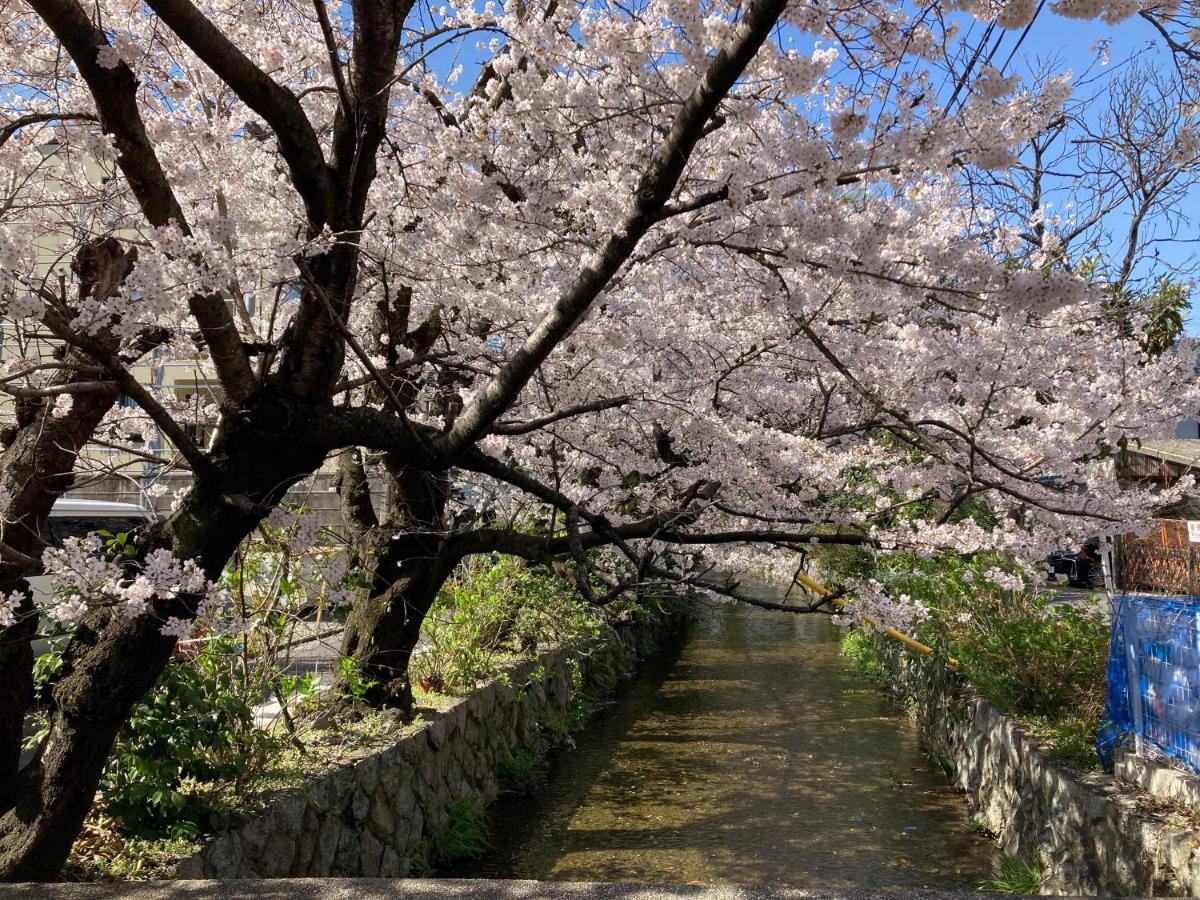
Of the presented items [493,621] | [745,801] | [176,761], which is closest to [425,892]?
[176,761]

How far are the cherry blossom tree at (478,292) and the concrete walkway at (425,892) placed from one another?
379 millimetres

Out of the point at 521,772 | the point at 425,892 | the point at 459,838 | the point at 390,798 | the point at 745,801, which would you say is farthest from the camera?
the point at 521,772

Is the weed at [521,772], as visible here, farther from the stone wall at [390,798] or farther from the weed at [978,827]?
the weed at [978,827]

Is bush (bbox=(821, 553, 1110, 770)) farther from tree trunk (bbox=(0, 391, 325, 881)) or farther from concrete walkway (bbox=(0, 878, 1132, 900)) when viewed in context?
tree trunk (bbox=(0, 391, 325, 881))

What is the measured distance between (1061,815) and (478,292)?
15.9 ft

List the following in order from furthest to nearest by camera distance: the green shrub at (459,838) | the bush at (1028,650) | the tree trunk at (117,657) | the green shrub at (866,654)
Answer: the green shrub at (866,654) < the green shrub at (459,838) < the bush at (1028,650) < the tree trunk at (117,657)

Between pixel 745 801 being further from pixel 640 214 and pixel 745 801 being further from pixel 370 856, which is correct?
pixel 640 214

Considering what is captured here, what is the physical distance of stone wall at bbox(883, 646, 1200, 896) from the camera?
4195 mm

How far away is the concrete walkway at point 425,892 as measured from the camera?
318cm

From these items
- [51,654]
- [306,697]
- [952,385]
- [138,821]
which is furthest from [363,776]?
[952,385]

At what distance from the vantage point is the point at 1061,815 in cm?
540

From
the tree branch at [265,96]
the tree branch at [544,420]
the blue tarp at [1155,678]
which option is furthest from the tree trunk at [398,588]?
the blue tarp at [1155,678]

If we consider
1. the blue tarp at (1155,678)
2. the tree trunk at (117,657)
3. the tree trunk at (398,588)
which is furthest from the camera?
the tree trunk at (398,588)

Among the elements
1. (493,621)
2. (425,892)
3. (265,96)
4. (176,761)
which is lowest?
(425,892)
